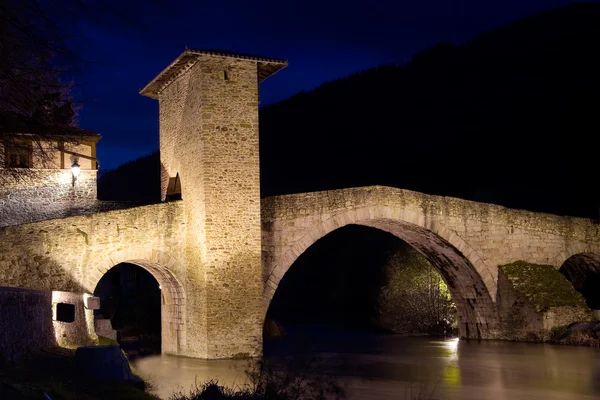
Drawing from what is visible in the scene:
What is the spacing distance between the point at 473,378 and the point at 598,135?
23539 millimetres

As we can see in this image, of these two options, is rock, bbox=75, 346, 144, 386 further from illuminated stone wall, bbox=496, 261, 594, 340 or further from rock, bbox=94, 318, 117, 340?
illuminated stone wall, bbox=496, 261, 594, 340

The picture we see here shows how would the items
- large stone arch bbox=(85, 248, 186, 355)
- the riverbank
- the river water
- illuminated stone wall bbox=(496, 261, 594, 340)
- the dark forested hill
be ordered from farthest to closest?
the dark forested hill → illuminated stone wall bbox=(496, 261, 594, 340) → large stone arch bbox=(85, 248, 186, 355) → the river water → the riverbank

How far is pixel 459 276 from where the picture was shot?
20.4 m

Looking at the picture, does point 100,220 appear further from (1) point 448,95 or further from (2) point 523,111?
(1) point 448,95

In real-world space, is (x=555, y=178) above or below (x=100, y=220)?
above

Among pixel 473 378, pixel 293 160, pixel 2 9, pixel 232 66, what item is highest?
pixel 293 160

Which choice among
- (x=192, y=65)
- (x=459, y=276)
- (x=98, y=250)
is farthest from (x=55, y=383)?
(x=459, y=276)

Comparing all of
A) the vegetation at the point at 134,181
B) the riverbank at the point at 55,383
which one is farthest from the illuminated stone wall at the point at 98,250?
the vegetation at the point at 134,181

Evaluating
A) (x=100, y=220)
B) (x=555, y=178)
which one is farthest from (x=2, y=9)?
(x=555, y=178)

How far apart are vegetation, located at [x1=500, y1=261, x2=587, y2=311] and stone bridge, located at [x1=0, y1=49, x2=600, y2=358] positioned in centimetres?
305

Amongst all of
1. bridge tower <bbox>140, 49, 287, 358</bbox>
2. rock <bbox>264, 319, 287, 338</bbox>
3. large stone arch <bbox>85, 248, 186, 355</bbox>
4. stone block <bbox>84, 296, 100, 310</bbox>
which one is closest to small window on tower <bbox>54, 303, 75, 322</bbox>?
stone block <bbox>84, 296, 100, 310</bbox>

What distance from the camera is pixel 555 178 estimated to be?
33938mm

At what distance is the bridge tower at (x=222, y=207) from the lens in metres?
15.4

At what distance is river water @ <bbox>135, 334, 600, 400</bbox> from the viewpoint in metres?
11.3
